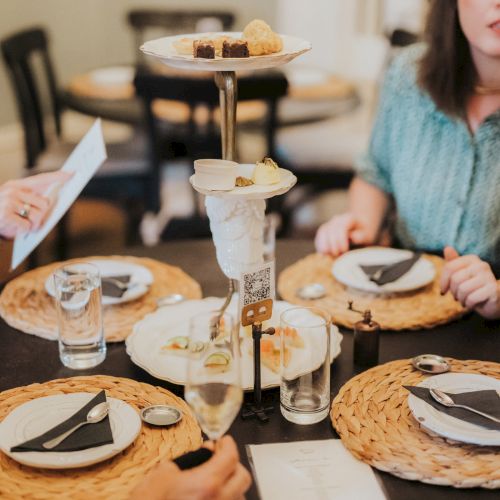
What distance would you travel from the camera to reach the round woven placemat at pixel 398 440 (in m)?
1.09

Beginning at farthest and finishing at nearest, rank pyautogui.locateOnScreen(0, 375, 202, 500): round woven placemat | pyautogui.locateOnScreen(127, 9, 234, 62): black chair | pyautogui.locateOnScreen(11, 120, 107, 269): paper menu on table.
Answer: pyautogui.locateOnScreen(127, 9, 234, 62): black chair, pyautogui.locateOnScreen(11, 120, 107, 269): paper menu on table, pyautogui.locateOnScreen(0, 375, 202, 500): round woven placemat

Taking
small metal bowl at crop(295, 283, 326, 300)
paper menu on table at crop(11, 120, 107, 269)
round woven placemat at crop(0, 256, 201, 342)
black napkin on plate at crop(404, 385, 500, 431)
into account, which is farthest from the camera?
small metal bowl at crop(295, 283, 326, 300)

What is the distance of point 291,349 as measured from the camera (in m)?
1.22

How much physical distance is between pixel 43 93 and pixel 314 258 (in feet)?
12.6

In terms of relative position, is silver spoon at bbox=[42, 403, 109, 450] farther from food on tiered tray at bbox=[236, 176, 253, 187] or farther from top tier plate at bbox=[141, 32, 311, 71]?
top tier plate at bbox=[141, 32, 311, 71]

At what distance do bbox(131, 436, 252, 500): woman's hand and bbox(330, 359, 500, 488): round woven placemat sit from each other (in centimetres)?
25

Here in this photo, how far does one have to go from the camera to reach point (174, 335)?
4.84 ft

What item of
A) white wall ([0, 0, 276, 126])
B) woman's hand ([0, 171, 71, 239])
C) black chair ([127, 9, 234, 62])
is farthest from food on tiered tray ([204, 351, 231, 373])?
white wall ([0, 0, 276, 126])

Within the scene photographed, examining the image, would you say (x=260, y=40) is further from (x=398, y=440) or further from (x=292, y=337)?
(x=398, y=440)

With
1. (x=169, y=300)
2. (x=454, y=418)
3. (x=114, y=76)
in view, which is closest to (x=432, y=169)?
(x=169, y=300)

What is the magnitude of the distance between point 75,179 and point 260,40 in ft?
1.44

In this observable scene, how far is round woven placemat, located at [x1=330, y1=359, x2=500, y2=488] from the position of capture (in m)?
1.09

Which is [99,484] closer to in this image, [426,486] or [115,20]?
[426,486]

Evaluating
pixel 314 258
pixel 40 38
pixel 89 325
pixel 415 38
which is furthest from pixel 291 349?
pixel 40 38
